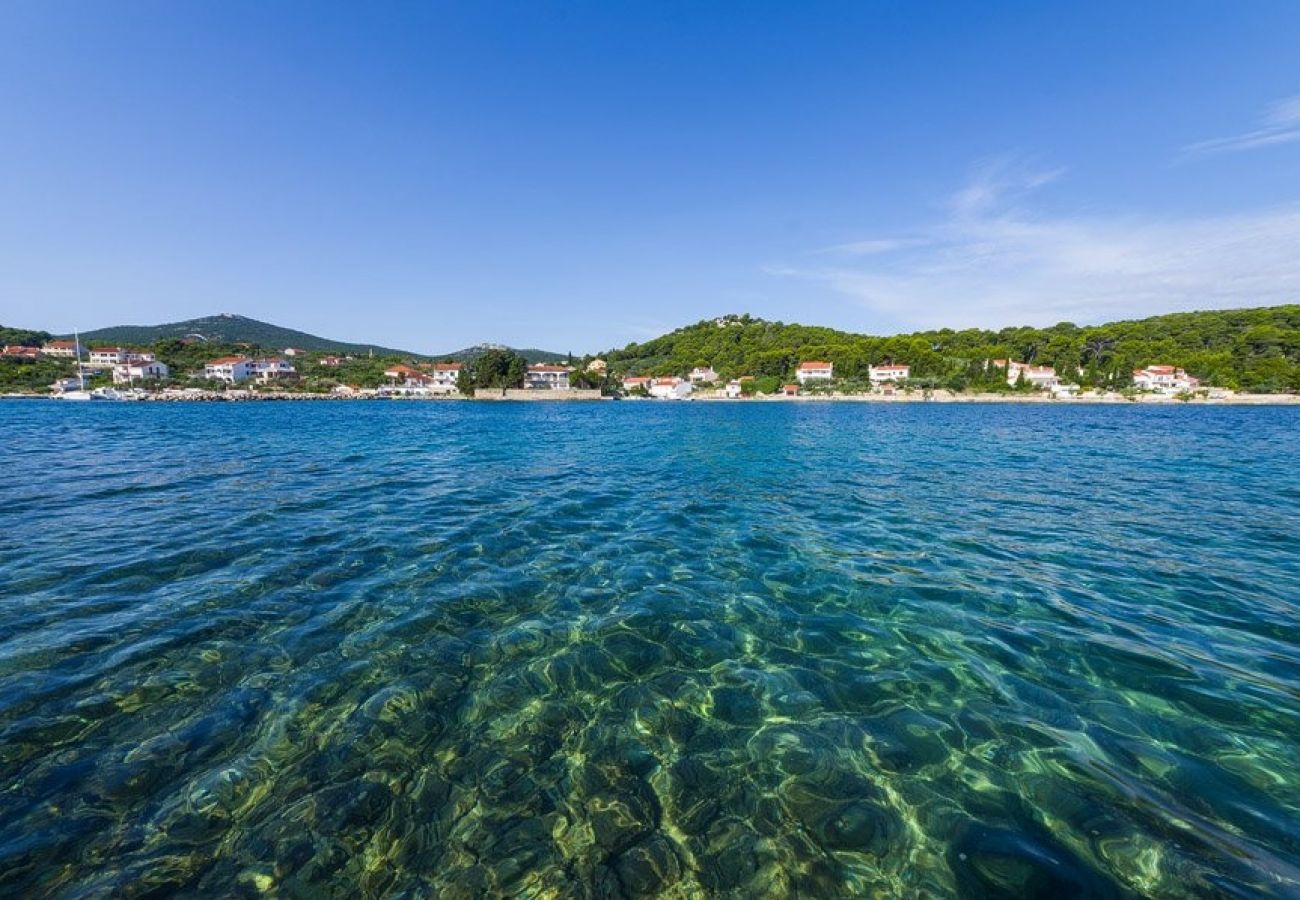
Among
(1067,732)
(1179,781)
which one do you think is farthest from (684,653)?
(1179,781)

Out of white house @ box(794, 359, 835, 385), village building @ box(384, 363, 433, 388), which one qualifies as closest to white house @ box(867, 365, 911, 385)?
white house @ box(794, 359, 835, 385)

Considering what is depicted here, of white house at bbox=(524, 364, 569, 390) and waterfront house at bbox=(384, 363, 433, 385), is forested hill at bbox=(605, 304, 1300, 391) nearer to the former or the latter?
white house at bbox=(524, 364, 569, 390)

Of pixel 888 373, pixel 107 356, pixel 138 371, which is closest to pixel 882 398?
pixel 888 373

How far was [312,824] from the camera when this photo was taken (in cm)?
342

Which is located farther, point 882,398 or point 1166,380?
point 882,398

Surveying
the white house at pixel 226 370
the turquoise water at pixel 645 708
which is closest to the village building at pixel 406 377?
the white house at pixel 226 370

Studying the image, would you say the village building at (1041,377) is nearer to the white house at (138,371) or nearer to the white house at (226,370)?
the white house at (226,370)

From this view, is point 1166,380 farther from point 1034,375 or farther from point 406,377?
Answer: point 406,377

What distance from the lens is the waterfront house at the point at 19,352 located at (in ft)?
402

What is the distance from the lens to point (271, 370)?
138 meters

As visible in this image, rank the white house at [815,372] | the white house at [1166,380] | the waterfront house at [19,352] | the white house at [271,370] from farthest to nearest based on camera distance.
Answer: the white house at [815,372] → the white house at [271,370] → the waterfront house at [19,352] → the white house at [1166,380]

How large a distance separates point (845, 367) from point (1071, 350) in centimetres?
5220

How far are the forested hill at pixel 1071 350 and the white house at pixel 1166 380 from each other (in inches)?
79.5

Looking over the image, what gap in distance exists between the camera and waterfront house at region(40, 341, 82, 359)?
459ft
